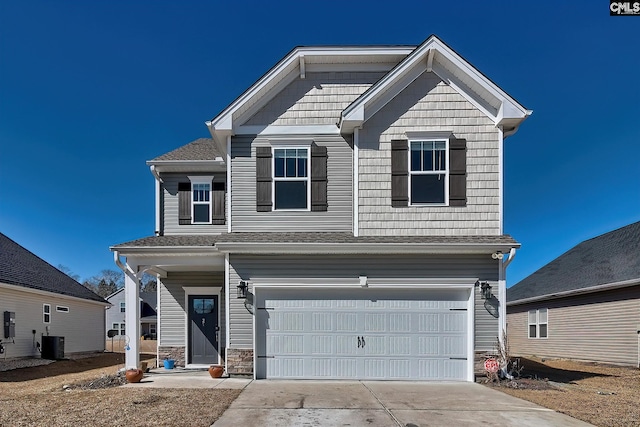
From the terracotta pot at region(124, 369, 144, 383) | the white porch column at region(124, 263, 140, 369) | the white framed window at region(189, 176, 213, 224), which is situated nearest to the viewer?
the terracotta pot at region(124, 369, 144, 383)

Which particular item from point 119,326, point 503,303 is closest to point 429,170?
point 503,303

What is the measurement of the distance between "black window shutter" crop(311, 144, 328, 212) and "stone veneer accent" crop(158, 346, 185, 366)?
6069 millimetres

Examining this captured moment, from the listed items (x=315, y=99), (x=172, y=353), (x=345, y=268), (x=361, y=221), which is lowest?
(x=172, y=353)

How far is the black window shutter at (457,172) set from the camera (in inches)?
391

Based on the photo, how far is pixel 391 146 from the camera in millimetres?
10109

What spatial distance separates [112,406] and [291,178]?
6.00m

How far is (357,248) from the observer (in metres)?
9.60

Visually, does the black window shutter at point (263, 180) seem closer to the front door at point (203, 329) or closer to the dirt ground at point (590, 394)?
the front door at point (203, 329)

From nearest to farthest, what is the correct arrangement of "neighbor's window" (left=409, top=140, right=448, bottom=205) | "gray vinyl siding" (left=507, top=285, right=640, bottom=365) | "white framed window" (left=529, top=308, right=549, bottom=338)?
"neighbor's window" (left=409, top=140, right=448, bottom=205), "gray vinyl siding" (left=507, top=285, right=640, bottom=365), "white framed window" (left=529, top=308, right=549, bottom=338)

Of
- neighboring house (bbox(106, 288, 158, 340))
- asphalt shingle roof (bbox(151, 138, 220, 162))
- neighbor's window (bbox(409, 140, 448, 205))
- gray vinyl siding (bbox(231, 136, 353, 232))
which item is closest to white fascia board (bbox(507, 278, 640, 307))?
neighbor's window (bbox(409, 140, 448, 205))

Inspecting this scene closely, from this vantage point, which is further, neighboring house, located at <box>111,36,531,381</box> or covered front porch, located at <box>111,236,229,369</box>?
covered front porch, located at <box>111,236,229,369</box>

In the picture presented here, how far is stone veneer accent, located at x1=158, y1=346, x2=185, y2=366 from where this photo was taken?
12266mm

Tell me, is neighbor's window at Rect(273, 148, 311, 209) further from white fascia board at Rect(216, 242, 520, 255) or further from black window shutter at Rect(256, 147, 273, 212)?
white fascia board at Rect(216, 242, 520, 255)

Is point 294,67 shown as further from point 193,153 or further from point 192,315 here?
point 192,315
